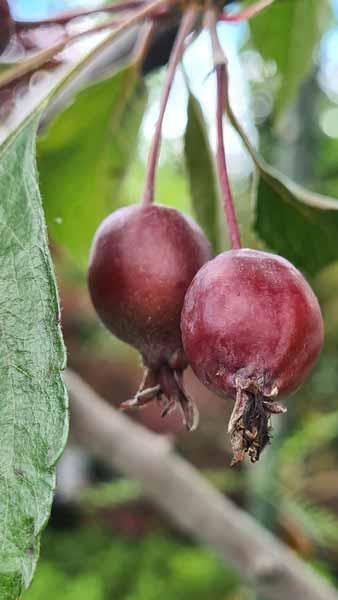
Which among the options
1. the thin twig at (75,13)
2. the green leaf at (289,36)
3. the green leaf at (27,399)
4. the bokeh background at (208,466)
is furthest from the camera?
the bokeh background at (208,466)

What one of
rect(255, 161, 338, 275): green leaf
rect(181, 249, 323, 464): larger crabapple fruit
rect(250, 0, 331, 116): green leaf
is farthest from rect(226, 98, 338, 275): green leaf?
rect(250, 0, 331, 116): green leaf

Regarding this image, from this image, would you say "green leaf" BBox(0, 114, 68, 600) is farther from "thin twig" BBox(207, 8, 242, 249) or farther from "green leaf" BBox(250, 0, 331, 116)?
"green leaf" BBox(250, 0, 331, 116)

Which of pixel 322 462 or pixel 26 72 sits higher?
pixel 26 72

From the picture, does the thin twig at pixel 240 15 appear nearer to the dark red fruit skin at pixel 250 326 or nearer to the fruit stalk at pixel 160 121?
the fruit stalk at pixel 160 121

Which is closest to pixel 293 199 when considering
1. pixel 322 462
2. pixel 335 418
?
pixel 335 418

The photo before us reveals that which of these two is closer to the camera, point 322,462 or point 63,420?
point 63,420

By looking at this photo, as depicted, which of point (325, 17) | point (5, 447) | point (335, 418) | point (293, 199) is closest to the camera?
point (5, 447)

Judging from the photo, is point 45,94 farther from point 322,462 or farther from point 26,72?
point 322,462

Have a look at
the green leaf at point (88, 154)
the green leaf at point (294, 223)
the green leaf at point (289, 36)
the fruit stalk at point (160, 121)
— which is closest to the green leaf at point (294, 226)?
the green leaf at point (294, 223)

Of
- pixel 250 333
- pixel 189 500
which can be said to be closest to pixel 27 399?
pixel 250 333
